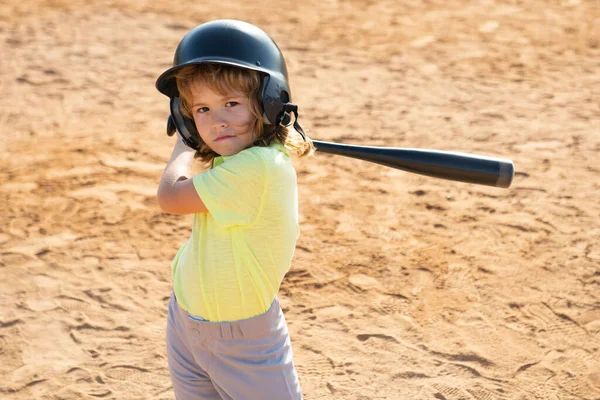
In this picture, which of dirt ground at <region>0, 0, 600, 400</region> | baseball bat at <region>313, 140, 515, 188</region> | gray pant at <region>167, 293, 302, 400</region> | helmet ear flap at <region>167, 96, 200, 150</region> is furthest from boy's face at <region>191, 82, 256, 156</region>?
dirt ground at <region>0, 0, 600, 400</region>

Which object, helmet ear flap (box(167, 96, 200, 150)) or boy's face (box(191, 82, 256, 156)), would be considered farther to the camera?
helmet ear flap (box(167, 96, 200, 150))

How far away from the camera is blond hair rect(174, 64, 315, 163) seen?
2.27 m

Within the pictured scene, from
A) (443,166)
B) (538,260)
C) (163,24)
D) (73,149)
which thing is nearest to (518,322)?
(538,260)

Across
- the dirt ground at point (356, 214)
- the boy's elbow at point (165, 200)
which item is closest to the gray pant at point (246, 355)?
the boy's elbow at point (165, 200)

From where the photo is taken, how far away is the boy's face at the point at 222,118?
2266 millimetres

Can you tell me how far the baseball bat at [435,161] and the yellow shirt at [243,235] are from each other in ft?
1.12

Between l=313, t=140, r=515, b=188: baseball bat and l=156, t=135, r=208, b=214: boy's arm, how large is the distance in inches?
16.9

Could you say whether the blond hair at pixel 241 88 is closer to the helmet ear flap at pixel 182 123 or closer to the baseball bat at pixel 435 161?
the helmet ear flap at pixel 182 123

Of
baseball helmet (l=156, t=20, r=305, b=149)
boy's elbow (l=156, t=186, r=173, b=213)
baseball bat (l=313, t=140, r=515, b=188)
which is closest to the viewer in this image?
baseball helmet (l=156, t=20, r=305, b=149)

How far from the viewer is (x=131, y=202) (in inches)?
205

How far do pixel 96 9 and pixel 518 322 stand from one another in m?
6.50

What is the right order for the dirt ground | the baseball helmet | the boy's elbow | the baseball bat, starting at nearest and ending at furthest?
the baseball helmet < the boy's elbow < the baseball bat < the dirt ground

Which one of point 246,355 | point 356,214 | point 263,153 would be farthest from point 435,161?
point 356,214

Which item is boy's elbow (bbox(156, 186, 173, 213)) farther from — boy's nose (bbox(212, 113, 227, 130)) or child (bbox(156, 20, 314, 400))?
boy's nose (bbox(212, 113, 227, 130))
